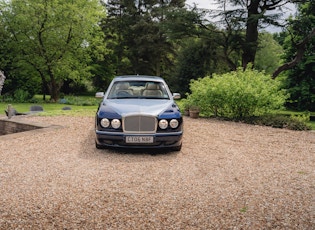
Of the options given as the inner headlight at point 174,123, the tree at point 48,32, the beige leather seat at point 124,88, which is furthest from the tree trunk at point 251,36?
the inner headlight at point 174,123

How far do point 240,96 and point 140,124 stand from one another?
602 cm

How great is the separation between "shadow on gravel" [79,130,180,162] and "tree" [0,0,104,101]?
19.6 m

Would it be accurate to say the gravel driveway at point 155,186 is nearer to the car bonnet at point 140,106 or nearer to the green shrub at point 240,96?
the car bonnet at point 140,106

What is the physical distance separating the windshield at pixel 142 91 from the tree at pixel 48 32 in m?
18.4

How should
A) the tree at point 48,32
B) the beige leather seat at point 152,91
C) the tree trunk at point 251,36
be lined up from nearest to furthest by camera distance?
the beige leather seat at point 152,91 → the tree trunk at point 251,36 → the tree at point 48,32

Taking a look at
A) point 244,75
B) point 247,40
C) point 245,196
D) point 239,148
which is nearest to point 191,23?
point 247,40

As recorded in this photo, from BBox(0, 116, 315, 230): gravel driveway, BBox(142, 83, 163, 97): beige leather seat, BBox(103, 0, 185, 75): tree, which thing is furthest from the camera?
BBox(103, 0, 185, 75): tree

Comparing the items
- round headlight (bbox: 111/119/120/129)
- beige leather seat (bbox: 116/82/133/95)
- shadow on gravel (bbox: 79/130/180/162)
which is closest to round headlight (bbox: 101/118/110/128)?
round headlight (bbox: 111/119/120/129)

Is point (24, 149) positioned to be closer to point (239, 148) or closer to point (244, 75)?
point (239, 148)

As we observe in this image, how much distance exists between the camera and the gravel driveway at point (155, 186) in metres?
3.28

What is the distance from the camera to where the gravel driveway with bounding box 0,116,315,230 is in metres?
3.28

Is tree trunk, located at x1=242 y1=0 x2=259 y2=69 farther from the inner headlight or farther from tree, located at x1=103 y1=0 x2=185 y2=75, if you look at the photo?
tree, located at x1=103 y1=0 x2=185 y2=75

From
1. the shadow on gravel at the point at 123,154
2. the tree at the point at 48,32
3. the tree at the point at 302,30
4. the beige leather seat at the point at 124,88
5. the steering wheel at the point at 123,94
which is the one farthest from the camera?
the tree at the point at 48,32

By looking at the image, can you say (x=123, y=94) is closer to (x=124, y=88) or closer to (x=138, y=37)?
(x=124, y=88)
